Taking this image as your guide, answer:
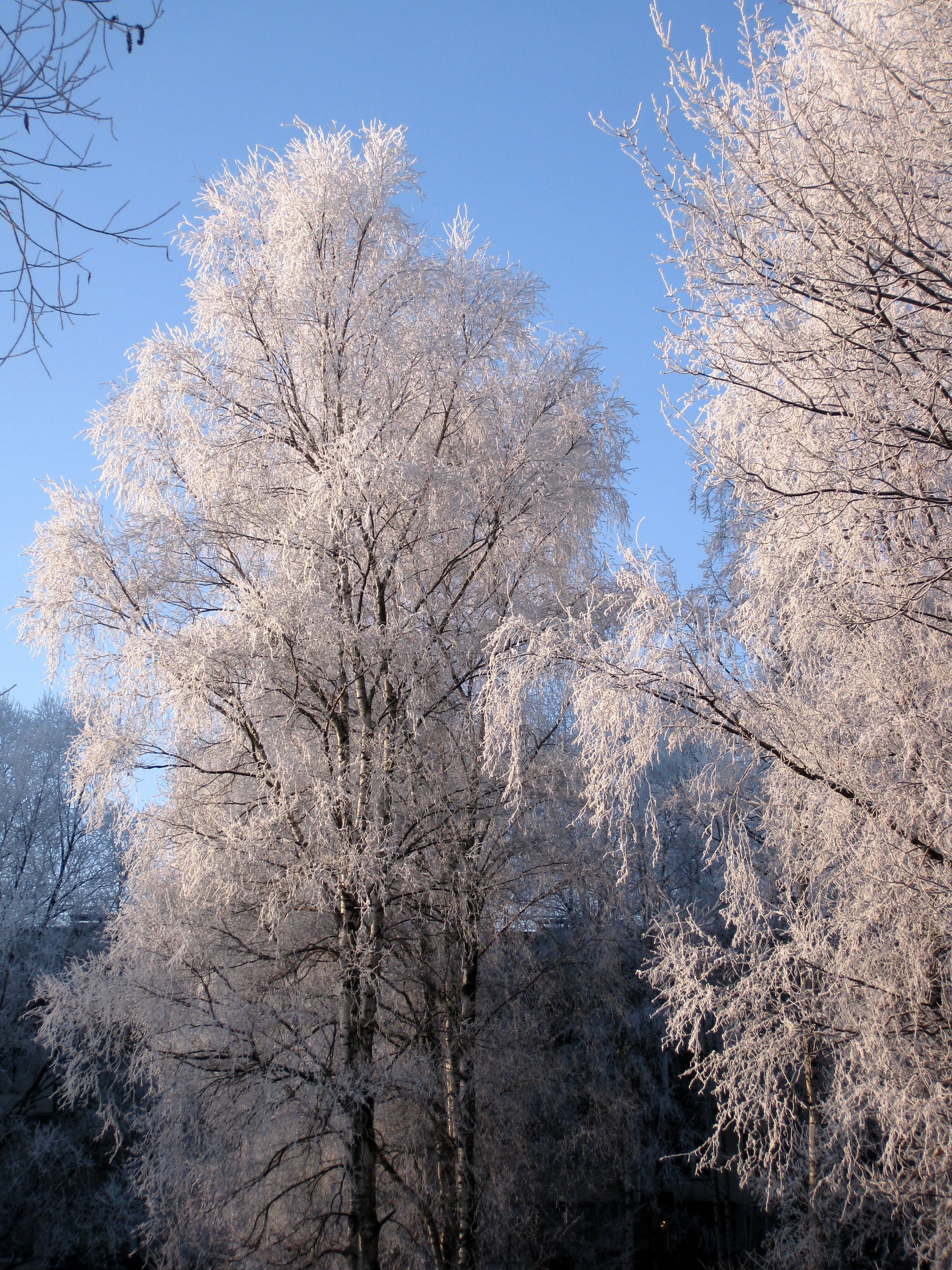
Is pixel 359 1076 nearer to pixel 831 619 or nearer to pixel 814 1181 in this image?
pixel 831 619

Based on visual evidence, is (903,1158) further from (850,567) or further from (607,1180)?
(607,1180)

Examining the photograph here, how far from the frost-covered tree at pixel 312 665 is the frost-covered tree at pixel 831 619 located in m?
2.05

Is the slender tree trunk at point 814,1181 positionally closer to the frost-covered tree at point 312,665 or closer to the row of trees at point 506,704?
the row of trees at point 506,704

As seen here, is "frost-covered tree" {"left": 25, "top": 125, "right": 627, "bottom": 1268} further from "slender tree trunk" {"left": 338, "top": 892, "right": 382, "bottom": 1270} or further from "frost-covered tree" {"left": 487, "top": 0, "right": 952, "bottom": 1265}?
"frost-covered tree" {"left": 487, "top": 0, "right": 952, "bottom": 1265}

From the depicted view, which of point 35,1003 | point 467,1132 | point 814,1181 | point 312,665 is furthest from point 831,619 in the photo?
point 35,1003

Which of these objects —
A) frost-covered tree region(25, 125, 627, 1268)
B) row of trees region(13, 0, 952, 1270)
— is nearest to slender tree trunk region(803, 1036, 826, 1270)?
row of trees region(13, 0, 952, 1270)

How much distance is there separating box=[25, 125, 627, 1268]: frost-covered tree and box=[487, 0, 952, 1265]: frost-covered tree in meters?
2.05

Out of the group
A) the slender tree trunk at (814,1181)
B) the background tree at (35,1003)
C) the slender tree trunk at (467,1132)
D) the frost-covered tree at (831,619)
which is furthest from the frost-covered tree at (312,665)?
the background tree at (35,1003)

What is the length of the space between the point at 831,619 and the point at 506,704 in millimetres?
1657

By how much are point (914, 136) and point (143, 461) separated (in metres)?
5.54

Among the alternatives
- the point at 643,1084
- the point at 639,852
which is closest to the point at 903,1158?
the point at 639,852

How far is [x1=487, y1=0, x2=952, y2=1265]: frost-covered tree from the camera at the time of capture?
135 inches

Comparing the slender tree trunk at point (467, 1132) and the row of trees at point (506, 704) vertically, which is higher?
the row of trees at point (506, 704)

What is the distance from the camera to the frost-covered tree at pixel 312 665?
5.85 metres
